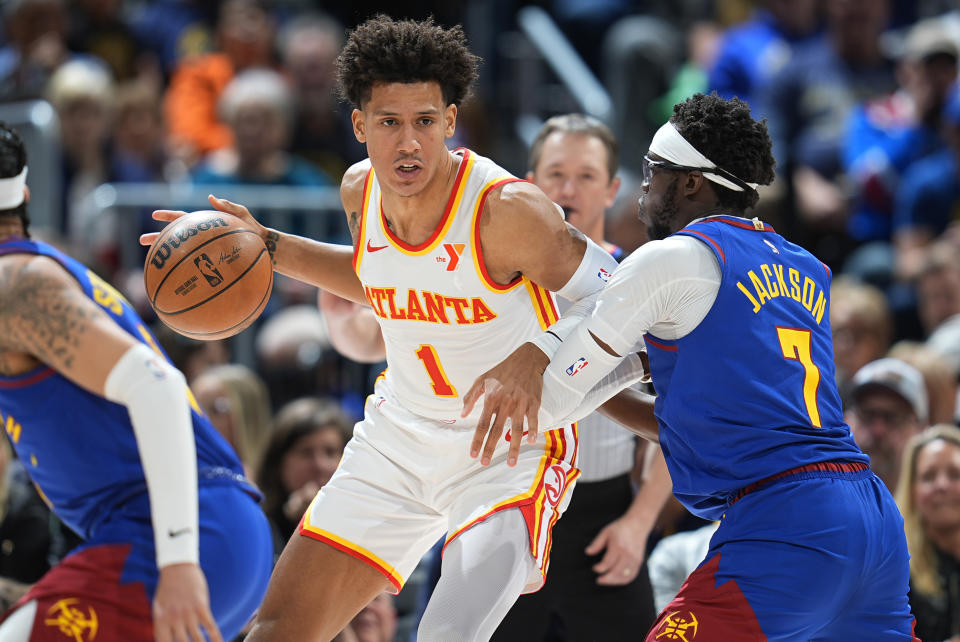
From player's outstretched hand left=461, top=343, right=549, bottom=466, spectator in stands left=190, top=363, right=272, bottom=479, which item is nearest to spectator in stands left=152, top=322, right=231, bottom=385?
spectator in stands left=190, top=363, right=272, bottom=479

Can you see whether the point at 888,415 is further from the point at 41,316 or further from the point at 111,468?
the point at 41,316

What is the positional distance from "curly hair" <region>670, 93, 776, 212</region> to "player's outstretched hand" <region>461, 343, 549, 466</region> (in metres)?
0.84

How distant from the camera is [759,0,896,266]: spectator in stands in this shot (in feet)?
32.3

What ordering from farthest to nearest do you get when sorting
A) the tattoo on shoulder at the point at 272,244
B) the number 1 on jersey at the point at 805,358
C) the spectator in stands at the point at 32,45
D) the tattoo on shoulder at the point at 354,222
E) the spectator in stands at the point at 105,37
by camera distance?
the spectator in stands at the point at 105,37, the spectator in stands at the point at 32,45, the tattoo on shoulder at the point at 272,244, the tattoo on shoulder at the point at 354,222, the number 1 on jersey at the point at 805,358

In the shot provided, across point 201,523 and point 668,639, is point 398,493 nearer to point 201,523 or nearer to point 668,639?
point 201,523

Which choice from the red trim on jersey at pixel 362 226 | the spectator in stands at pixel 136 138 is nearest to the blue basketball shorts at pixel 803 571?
the red trim on jersey at pixel 362 226

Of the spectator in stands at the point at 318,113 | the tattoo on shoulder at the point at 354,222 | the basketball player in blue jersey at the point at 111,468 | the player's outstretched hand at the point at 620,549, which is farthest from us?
the spectator in stands at the point at 318,113

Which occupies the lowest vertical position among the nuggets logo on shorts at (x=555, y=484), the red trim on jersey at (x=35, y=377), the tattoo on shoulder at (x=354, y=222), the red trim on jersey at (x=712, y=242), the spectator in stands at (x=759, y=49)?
the nuggets logo on shorts at (x=555, y=484)

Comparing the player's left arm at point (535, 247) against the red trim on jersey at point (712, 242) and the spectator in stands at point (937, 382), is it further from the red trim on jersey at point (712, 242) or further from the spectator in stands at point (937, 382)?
the spectator in stands at point (937, 382)

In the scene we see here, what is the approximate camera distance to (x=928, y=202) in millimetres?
9102

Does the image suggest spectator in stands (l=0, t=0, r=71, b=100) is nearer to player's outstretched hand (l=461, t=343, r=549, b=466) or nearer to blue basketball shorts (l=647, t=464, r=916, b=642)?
player's outstretched hand (l=461, t=343, r=549, b=466)

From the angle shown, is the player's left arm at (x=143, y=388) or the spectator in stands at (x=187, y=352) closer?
the player's left arm at (x=143, y=388)

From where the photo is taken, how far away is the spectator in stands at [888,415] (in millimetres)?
6727

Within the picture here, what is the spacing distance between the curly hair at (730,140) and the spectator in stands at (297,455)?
3251mm
